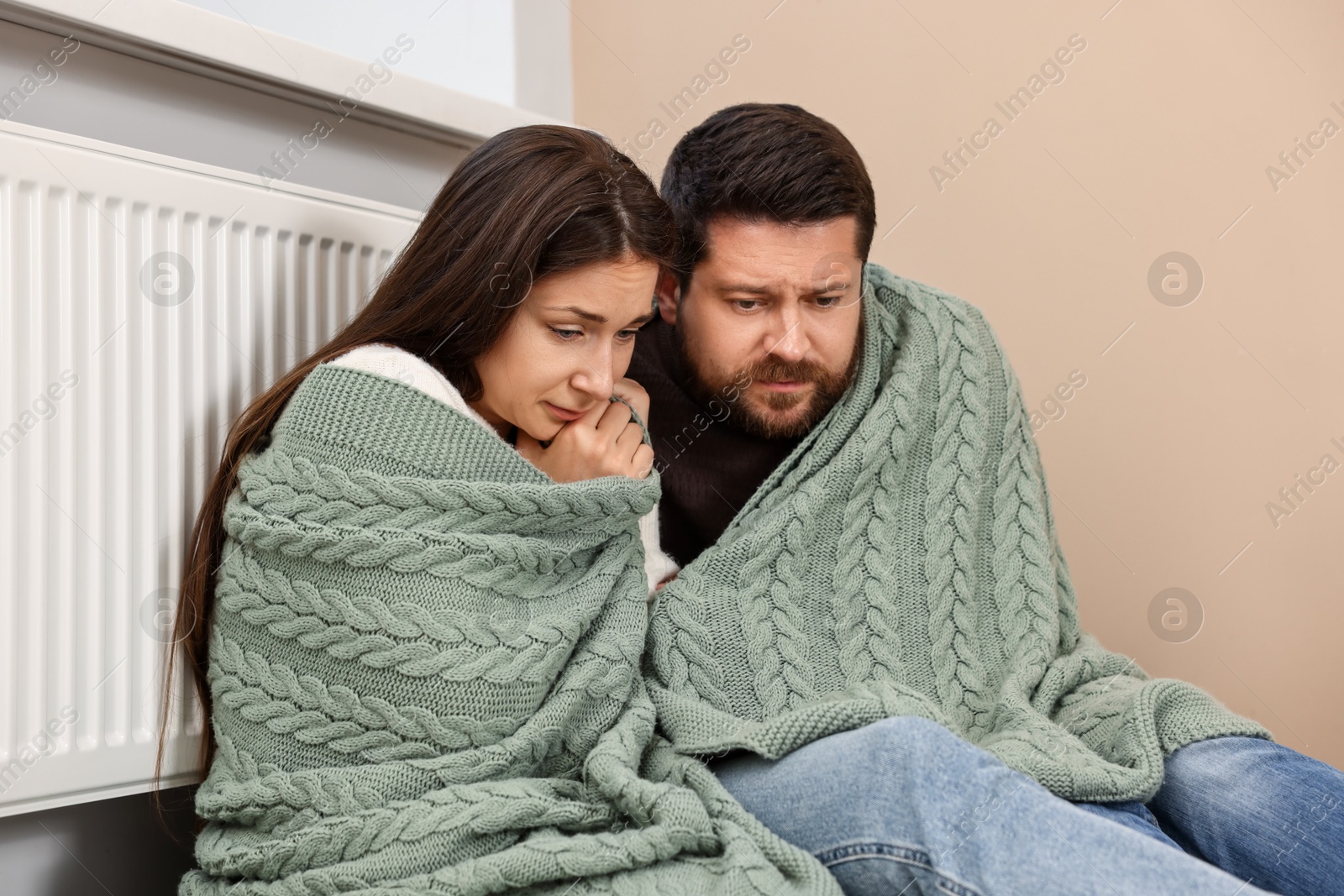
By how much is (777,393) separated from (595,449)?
34cm

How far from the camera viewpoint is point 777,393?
56.6 inches

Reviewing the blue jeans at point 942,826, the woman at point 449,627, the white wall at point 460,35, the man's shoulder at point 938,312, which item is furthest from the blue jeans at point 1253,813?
the white wall at point 460,35

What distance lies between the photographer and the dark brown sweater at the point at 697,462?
149cm

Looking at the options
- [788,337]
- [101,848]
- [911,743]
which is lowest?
[101,848]

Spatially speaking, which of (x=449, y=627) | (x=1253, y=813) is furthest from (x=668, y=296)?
(x=1253, y=813)

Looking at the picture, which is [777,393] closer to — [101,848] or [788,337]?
[788,337]

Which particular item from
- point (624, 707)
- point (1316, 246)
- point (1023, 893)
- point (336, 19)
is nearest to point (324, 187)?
point (336, 19)

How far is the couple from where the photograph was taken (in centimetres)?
93

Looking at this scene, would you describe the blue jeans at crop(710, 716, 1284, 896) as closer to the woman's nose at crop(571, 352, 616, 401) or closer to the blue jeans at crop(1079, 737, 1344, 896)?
the blue jeans at crop(1079, 737, 1344, 896)

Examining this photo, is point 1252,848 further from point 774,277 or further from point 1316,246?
point 1316,246

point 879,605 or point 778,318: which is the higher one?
point 778,318

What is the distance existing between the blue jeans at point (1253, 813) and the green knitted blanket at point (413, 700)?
18.9 inches

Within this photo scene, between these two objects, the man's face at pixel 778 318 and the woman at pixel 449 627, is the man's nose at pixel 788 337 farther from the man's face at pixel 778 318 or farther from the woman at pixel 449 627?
the woman at pixel 449 627

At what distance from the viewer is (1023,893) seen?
0.81 m
